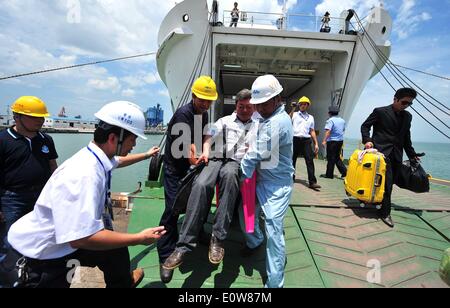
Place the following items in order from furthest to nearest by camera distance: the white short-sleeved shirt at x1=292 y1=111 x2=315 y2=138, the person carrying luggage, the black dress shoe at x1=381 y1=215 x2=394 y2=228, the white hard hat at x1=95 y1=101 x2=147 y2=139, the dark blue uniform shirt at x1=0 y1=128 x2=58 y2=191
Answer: the person carrying luggage → the white short-sleeved shirt at x1=292 y1=111 x2=315 y2=138 → the black dress shoe at x1=381 y1=215 x2=394 y2=228 → the dark blue uniform shirt at x1=0 y1=128 x2=58 y2=191 → the white hard hat at x1=95 y1=101 x2=147 y2=139

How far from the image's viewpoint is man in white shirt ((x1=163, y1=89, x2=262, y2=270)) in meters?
2.09

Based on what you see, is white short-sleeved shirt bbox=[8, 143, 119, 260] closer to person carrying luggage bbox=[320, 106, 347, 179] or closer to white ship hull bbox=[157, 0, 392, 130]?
person carrying luggage bbox=[320, 106, 347, 179]

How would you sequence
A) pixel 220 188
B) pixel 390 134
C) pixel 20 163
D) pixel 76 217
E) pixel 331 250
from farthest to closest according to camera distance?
pixel 390 134 → pixel 331 250 → pixel 20 163 → pixel 220 188 → pixel 76 217

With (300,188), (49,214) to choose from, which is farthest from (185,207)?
(300,188)

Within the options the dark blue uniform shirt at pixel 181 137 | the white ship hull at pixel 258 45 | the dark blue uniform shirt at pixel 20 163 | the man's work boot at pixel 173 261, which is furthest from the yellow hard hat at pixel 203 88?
the white ship hull at pixel 258 45

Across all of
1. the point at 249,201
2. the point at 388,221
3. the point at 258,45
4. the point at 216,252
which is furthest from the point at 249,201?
the point at 258,45

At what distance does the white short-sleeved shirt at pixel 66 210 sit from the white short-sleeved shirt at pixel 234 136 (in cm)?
129

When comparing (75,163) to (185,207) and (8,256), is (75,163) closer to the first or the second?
(8,256)

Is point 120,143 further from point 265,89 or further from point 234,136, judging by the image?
point 234,136

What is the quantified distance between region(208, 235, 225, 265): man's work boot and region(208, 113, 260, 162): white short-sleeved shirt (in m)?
0.80

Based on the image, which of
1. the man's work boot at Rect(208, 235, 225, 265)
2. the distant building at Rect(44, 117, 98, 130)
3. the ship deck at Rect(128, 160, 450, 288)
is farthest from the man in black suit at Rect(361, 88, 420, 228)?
the distant building at Rect(44, 117, 98, 130)

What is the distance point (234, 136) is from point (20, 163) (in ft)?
7.02

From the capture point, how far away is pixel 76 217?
1232 millimetres
